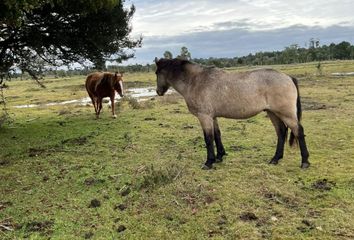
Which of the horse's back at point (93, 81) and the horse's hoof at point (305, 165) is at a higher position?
the horse's back at point (93, 81)

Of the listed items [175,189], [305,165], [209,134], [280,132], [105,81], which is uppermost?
[105,81]

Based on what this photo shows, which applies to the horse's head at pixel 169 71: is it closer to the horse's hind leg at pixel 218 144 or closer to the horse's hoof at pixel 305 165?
the horse's hind leg at pixel 218 144

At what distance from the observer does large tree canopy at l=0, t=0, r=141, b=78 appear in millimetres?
11000

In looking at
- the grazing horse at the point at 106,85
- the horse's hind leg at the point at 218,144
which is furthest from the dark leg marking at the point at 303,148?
the grazing horse at the point at 106,85

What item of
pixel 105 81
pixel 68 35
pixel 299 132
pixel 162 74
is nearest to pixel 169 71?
pixel 162 74

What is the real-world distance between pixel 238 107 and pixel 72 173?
3.72 metres

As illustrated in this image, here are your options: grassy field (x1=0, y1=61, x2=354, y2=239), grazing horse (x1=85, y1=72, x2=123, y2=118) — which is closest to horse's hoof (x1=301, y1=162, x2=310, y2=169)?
grassy field (x1=0, y1=61, x2=354, y2=239)

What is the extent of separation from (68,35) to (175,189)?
303 inches

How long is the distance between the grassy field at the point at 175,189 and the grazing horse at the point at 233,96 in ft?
2.15

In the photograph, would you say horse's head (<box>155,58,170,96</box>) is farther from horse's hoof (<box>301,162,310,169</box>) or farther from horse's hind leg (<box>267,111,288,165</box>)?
horse's hoof (<box>301,162,310,169</box>)

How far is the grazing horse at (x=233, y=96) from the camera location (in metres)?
7.47

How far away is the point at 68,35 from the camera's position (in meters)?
12.2

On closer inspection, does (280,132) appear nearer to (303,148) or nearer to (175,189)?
(303,148)

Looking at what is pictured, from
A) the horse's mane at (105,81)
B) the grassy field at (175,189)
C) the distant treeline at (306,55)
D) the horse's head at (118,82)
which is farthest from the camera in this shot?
the distant treeline at (306,55)
